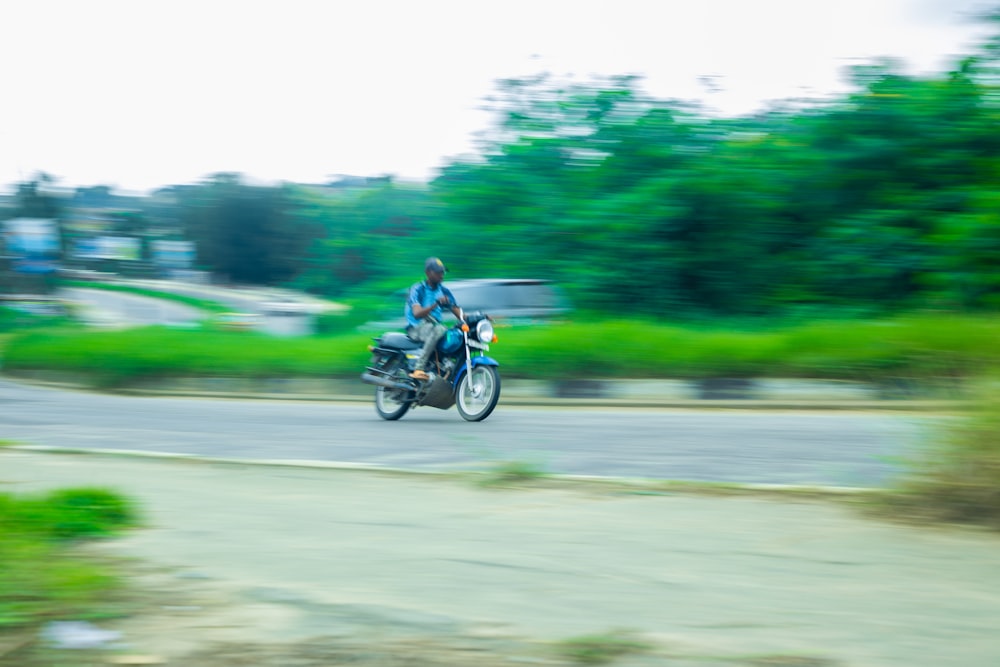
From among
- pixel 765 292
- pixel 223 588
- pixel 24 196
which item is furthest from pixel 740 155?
Result: pixel 24 196

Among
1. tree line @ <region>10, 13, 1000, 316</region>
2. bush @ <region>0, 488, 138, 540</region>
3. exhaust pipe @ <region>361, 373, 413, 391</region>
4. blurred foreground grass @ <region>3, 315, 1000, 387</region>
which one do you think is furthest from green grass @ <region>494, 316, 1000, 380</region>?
bush @ <region>0, 488, 138, 540</region>

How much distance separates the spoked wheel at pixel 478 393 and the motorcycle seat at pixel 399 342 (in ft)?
2.50

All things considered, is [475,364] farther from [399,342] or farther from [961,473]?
[961,473]

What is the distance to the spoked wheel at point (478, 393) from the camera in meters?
12.3

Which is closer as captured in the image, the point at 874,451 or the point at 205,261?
the point at 874,451

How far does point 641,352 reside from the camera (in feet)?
53.1

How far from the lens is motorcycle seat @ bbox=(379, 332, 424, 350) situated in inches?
507

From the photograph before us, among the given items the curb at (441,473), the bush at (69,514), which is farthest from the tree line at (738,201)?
the bush at (69,514)

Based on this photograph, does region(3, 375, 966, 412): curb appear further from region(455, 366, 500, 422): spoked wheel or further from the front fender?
the front fender

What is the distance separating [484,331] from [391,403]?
188 centimetres

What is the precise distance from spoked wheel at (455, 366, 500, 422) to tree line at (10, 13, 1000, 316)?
8.31 m

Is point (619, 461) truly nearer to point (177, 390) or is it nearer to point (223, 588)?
point (223, 588)

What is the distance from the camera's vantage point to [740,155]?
69.6ft

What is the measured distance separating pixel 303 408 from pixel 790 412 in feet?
21.4
